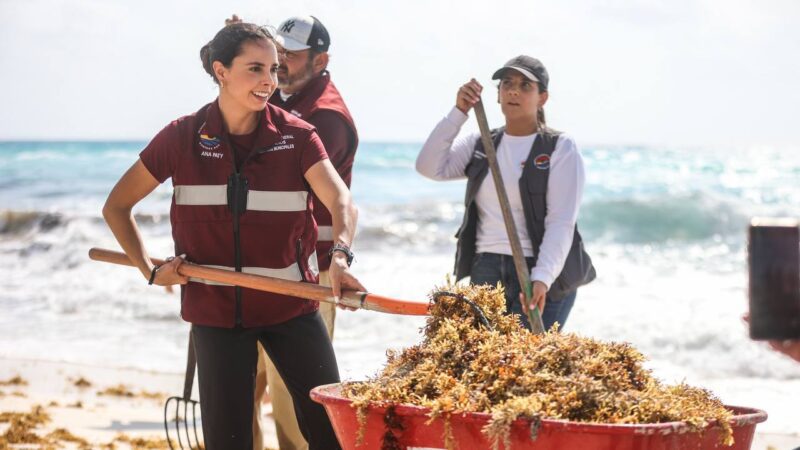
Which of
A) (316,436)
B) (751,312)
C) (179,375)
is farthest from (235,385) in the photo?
(179,375)

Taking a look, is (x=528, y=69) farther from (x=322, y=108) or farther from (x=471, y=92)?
(x=322, y=108)

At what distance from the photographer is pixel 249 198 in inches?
170

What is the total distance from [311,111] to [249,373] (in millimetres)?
1597

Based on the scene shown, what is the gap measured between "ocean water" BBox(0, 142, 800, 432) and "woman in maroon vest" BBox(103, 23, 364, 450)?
59 cm

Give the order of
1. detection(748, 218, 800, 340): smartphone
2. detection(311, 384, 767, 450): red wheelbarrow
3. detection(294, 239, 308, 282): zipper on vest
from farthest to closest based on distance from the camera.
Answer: detection(294, 239, 308, 282): zipper on vest, detection(311, 384, 767, 450): red wheelbarrow, detection(748, 218, 800, 340): smartphone

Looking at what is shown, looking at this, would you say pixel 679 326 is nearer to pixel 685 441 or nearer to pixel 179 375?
pixel 179 375

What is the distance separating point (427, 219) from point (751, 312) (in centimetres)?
2060

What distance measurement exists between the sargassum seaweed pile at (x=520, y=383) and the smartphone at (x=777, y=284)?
41.4 inches

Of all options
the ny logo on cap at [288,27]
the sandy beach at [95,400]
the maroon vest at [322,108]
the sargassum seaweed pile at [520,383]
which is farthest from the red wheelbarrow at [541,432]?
the sandy beach at [95,400]

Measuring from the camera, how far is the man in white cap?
18.3ft

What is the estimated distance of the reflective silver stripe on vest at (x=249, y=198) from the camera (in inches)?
171

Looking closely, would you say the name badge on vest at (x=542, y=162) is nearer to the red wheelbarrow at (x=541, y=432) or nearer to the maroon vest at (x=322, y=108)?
the maroon vest at (x=322, y=108)

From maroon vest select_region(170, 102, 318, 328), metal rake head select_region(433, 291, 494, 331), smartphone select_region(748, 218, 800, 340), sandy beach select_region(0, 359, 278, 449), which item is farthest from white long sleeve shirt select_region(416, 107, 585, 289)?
smartphone select_region(748, 218, 800, 340)

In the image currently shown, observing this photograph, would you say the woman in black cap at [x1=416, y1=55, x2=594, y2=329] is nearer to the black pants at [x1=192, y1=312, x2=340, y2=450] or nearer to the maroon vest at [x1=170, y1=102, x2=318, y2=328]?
the black pants at [x1=192, y1=312, x2=340, y2=450]
